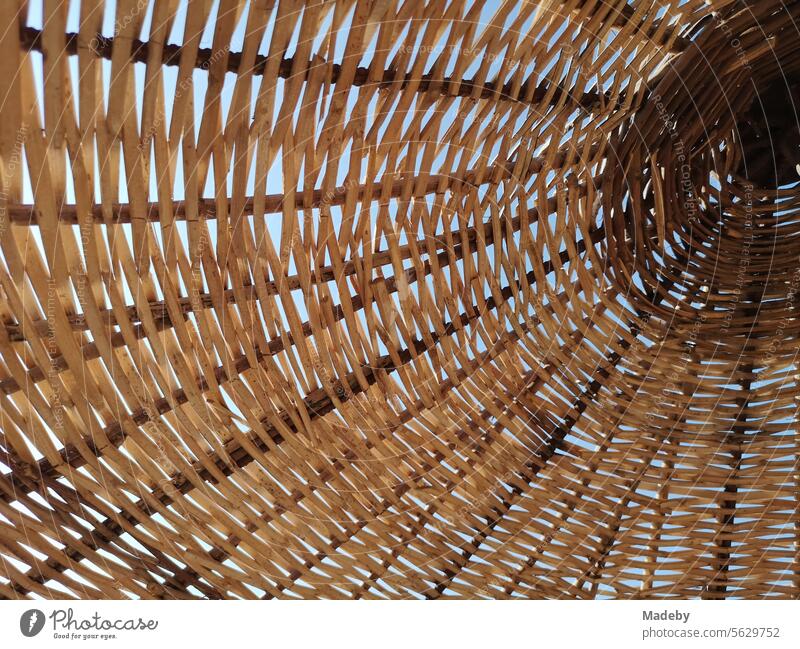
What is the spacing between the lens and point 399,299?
0.89 m

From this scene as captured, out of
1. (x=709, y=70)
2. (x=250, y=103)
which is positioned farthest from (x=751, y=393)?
(x=250, y=103)

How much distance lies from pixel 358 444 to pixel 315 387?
0.08 metres

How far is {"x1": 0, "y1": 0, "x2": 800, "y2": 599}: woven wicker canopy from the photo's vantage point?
581 millimetres

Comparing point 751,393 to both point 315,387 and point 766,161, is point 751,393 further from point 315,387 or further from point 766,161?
point 315,387

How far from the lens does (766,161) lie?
106 cm
